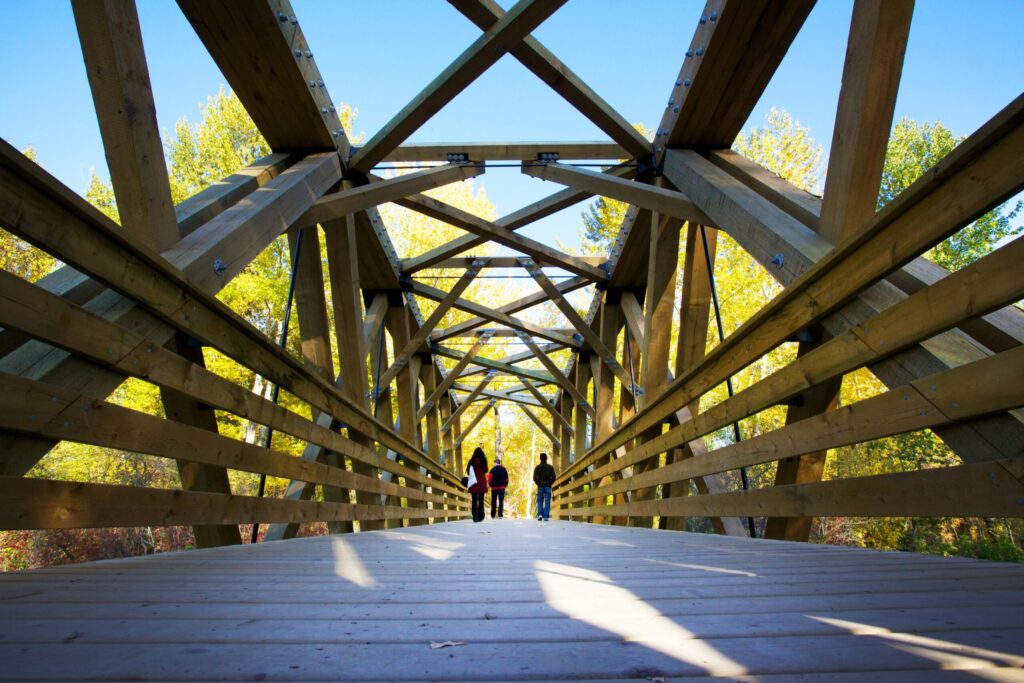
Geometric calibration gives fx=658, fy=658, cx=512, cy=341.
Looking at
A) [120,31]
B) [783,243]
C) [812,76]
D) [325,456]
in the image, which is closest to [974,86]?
[812,76]

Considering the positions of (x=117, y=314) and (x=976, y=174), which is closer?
(x=976, y=174)

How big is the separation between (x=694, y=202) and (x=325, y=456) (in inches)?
147

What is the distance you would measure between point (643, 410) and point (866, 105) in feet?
11.6

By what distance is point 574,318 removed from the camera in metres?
9.38

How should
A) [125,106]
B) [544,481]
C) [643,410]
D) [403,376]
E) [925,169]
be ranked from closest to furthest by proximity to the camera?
[125,106] < [643,410] < [403,376] < [544,481] < [925,169]

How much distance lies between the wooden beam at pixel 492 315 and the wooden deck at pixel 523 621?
25.0 feet

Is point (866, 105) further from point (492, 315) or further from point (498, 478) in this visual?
point (498, 478)

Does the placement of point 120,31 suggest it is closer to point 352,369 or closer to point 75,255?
point 75,255

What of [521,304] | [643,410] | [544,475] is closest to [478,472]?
[544,475]

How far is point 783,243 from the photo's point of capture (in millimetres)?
3660

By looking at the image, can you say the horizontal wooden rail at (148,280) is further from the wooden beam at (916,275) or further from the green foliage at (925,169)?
the green foliage at (925,169)

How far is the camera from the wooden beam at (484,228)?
7.74 meters

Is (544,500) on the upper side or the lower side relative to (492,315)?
lower

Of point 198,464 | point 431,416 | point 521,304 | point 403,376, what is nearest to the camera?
point 198,464
